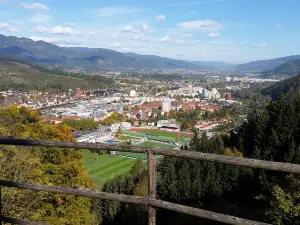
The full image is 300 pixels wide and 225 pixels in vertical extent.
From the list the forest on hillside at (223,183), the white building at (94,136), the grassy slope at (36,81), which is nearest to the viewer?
the forest on hillside at (223,183)

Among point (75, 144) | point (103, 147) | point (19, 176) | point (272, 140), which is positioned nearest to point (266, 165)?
point (103, 147)

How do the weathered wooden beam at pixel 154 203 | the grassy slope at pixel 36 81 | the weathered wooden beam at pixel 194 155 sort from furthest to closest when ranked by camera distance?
the grassy slope at pixel 36 81 < the weathered wooden beam at pixel 154 203 < the weathered wooden beam at pixel 194 155

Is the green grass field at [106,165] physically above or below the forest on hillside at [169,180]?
below

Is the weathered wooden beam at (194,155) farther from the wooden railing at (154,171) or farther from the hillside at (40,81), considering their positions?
the hillside at (40,81)

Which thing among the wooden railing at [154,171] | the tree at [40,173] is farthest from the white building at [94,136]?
the wooden railing at [154,171]

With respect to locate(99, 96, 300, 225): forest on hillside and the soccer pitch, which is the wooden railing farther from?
the soccer pitch

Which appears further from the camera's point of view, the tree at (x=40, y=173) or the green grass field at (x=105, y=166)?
the green grass field at (x=105, y=166)

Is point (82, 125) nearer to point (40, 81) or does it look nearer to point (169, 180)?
point (169, 180)

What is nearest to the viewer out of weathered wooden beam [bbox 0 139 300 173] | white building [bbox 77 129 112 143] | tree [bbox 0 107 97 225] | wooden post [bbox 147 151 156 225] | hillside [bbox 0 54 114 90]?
weathered wooden beam [bbox 0 139 300 173]

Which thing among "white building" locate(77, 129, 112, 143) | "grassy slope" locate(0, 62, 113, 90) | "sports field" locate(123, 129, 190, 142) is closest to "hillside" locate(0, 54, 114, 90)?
"grassy slope" locate(0, 62, 113, 90)
